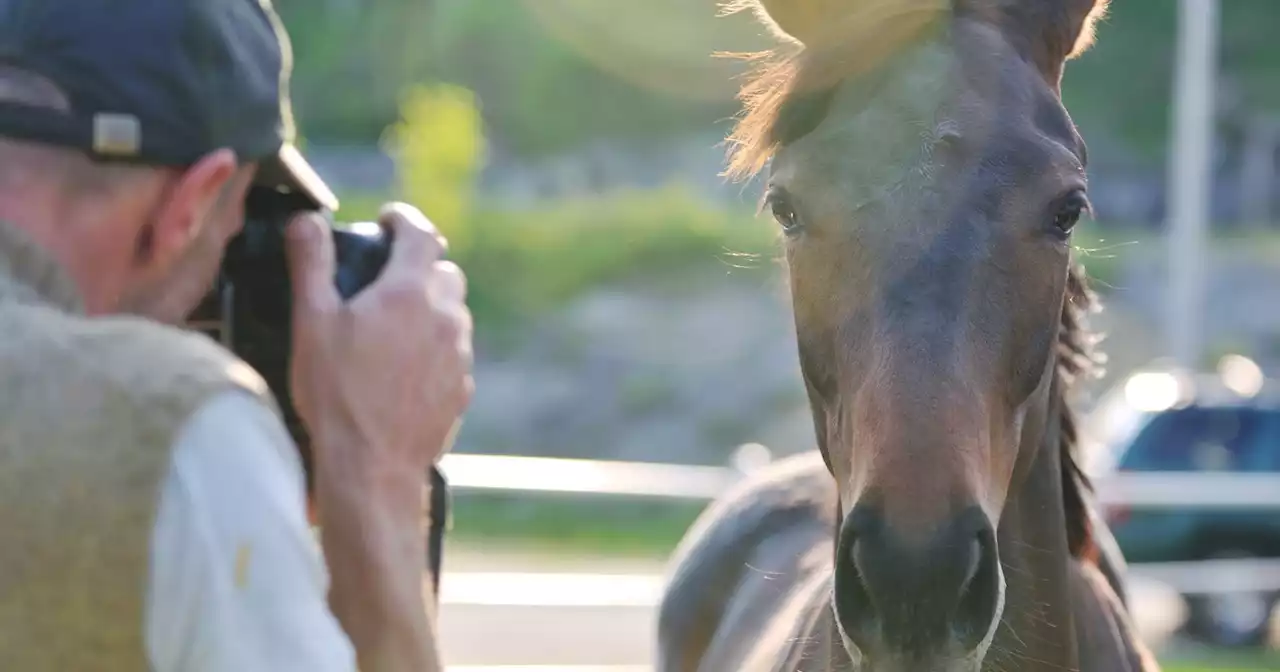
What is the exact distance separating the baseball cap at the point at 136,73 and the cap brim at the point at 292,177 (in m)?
0.17

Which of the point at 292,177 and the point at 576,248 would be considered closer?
the point at 292,177

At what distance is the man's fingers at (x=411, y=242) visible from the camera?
1.63 m

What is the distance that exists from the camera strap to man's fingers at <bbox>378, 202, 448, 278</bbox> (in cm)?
28

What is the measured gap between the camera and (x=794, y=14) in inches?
110

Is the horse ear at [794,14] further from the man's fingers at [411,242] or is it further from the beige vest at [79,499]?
the beige vest at [79,499]

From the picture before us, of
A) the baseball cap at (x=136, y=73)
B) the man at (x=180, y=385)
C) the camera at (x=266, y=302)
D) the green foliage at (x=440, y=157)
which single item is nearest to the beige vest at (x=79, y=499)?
the man at (x=180, y=385)

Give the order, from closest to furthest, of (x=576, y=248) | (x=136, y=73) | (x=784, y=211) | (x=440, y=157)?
(x=136, y=73) < (x=784, y=211) < (x=440, y=157) < (x=576, y=248)

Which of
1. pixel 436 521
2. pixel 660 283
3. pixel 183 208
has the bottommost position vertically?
pixel 660 283

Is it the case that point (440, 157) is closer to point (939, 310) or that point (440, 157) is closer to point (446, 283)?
point (939, 310)

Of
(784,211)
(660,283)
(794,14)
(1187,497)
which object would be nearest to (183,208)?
(784,211)

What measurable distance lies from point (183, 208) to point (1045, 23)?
1713 millimetres

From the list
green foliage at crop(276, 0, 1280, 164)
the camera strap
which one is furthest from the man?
green foliage at crop(276, 0, 1280, 164)

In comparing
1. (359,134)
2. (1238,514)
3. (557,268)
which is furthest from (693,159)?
(1238,514)

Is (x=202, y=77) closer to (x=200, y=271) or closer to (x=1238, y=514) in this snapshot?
(x=200, y=271)
